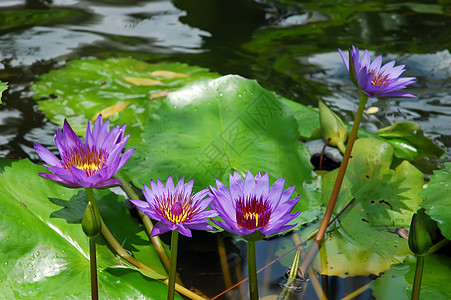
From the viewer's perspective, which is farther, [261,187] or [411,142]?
[411,142]

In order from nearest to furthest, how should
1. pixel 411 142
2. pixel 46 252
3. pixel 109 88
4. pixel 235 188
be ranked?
pixel 235 188 < pixel 46 252 < pixel 411 142 < pixel 109 88

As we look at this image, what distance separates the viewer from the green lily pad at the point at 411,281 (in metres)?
1.20

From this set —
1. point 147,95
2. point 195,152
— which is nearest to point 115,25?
point 147,95

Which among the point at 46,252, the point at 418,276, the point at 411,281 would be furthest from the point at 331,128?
the point at 46,252

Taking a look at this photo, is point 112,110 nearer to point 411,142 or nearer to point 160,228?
point 411,142

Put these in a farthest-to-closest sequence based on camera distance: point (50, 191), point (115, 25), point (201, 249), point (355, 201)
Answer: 1. point (115, 25)
2. point (355, 201)
3. point (201, 249)
4. point (50, 191)

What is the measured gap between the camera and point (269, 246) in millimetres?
1438

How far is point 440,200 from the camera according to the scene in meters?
1.29

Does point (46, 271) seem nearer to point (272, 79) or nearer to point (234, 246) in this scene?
point (234, 246)

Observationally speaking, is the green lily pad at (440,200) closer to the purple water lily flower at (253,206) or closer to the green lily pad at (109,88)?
the purple water lily flower at (253,206)

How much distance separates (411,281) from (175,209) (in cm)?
69

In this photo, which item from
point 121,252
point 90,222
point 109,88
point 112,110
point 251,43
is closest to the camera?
point 90,222

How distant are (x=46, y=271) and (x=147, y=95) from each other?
1.32 meters

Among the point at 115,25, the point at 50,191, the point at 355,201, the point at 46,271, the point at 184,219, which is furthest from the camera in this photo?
the point at 115,25
